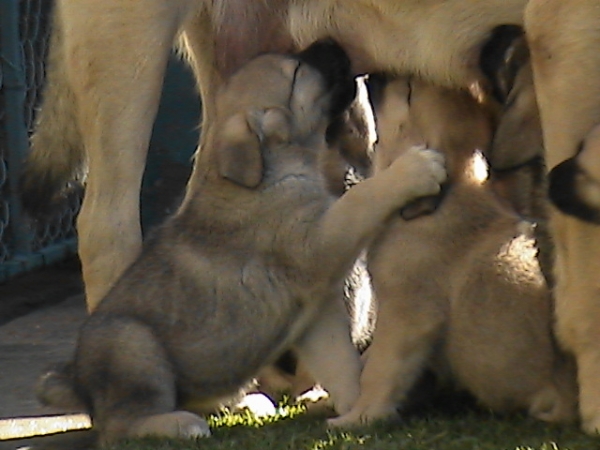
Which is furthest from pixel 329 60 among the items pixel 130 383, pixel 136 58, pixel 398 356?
pixel 130 383

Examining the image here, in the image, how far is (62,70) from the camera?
4738 millimetres

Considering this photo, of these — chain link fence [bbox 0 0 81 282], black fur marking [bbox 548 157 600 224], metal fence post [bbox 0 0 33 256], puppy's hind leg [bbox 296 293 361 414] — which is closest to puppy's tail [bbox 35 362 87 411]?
puppy's hind leg [bbox 296 293 361 414]

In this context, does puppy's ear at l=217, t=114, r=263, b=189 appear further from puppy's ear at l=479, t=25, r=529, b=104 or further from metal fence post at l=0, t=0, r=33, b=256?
metal fence post at l=0, t=0, r=33, b=256

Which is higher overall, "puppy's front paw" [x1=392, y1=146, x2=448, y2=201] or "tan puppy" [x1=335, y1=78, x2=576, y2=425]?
"puppy's front paw" [x1=392, y1=146, x2=448, y2=201]

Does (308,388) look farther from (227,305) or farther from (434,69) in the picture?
(434,69)

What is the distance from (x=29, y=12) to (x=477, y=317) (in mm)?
4206

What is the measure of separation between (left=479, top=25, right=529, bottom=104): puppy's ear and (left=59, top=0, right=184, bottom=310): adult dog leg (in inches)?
39.1

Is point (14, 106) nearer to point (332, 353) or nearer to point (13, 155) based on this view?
point (13, 155)

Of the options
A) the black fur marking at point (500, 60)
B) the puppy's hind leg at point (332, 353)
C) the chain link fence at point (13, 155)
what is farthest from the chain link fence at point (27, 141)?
the puppy's hind leg at point (332, 353)

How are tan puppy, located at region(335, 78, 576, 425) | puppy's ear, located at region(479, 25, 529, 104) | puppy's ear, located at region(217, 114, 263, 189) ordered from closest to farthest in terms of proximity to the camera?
tan puppy, located at region(335, 78, 576, 425) < puppy's ear, located at region(217, 114, 263, 189) < puppy's ear, located at region(479, 25, 529, 104)

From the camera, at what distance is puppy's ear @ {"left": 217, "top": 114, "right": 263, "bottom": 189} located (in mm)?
3746

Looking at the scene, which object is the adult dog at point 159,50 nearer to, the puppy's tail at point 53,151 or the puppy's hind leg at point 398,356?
the puppy's tail at point 53,151

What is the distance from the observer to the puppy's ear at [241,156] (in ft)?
12.3

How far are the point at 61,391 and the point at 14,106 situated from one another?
3059 mm
